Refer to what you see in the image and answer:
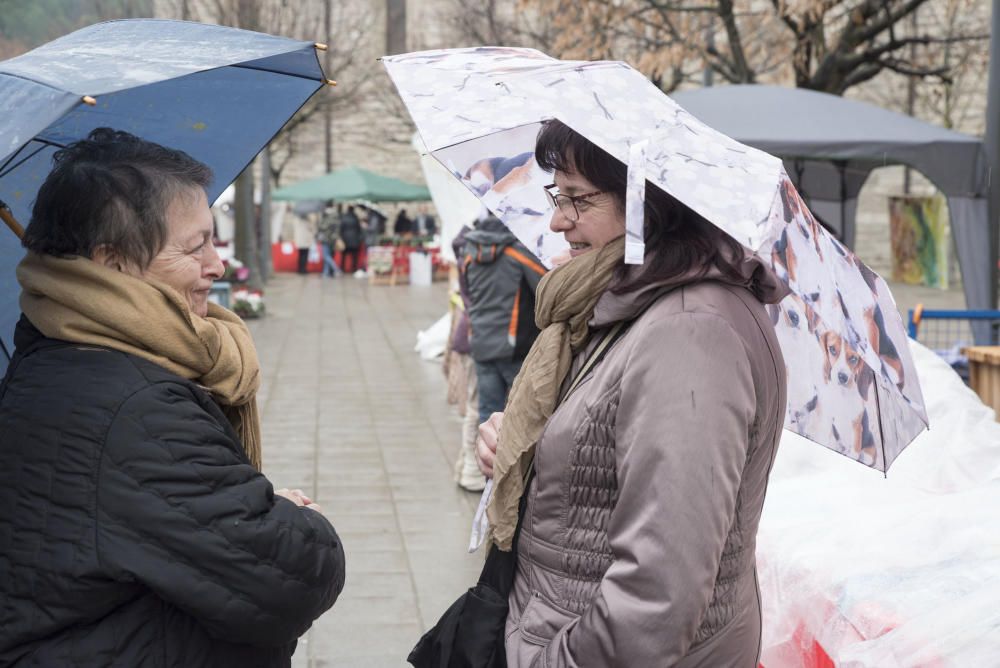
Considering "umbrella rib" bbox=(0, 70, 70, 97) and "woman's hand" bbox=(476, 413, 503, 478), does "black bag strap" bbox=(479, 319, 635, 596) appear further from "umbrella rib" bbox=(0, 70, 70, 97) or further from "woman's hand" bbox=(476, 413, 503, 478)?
"umbrella rib" bbox=(0, 70, 70, 97)

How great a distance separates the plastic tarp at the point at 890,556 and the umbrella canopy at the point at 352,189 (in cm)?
2384

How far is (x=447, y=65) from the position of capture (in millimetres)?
2299

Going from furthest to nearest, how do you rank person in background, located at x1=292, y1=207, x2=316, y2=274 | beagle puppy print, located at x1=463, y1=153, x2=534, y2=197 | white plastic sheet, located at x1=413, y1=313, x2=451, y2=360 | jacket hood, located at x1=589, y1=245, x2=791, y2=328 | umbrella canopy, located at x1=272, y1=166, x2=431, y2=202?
person in background, located at x1=292, y1=207, x2=316, y2=274 < umbrella canopy, located at x1=272, y1=166, x2=431, y2=202 < white plastic sheet, located at x1=413, y1=313, x2=451, y2=360 < beagle puppy print, located at x1=463, y1=153, x2=534, y2=197 < jacket hood, located at x1=589, y1=245, x2=791, y2=328

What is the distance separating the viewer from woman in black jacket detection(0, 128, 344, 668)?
189 cm

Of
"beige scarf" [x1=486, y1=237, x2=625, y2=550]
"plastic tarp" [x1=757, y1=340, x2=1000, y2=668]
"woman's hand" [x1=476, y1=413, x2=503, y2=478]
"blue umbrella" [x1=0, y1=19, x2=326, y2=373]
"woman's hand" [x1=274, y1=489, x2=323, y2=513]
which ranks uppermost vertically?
"blue umbrella" [x1=0, y1=19, x2=326, y2=373]

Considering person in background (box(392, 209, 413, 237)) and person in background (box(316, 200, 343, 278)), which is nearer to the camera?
person in background (box(316, 200, 343, 278))

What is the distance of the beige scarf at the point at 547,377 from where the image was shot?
2.09 metres

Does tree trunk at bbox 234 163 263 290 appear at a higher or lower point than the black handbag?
lower

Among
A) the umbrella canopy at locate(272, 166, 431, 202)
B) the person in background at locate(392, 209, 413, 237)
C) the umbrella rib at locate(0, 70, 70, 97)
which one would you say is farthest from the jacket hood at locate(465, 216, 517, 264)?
the person in background at locate(392, 209, 413, 237)

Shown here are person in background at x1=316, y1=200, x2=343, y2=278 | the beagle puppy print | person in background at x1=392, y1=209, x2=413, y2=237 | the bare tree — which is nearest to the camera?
the beagle puppy print

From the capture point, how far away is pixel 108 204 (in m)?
2.05

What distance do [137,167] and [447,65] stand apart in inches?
24.8

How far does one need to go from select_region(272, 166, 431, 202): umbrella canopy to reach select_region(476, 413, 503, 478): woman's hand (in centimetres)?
2548

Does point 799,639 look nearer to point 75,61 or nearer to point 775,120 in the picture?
point 75,61
